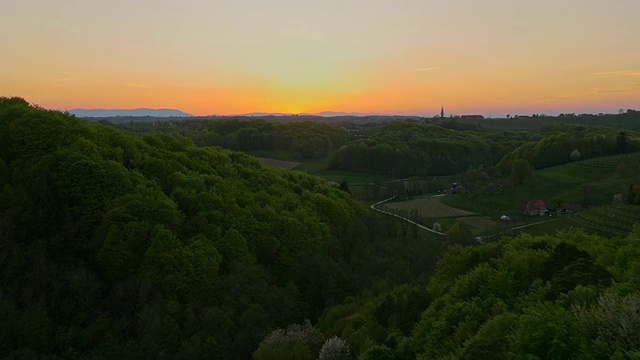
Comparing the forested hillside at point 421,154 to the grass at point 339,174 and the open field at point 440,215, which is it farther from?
the open field at point 440,215

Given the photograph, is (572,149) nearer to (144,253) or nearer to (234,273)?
(234,273)

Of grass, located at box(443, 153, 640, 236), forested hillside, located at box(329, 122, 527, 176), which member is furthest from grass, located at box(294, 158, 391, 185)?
grass, located at box(443, 153, 640, 236)

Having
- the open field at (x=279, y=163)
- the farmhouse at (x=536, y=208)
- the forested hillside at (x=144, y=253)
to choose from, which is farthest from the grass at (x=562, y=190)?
the open field at (x=279, y=163)

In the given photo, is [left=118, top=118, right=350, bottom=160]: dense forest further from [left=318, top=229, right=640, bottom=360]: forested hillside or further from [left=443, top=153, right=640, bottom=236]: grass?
[left=318, top=229, right=640, bottom=360]: forested hillside

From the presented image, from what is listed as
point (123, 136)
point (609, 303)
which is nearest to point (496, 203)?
point (123, 136)

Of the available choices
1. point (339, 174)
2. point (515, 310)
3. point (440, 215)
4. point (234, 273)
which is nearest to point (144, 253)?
point (234, 273)
